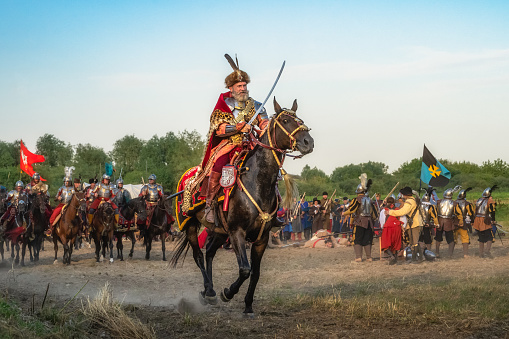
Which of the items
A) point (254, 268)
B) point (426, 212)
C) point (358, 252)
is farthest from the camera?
point (426, 212)

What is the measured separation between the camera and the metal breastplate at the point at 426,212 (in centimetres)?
1881

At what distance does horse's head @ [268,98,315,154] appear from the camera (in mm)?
8164

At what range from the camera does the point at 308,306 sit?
9688 mm

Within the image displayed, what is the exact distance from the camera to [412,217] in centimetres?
1780

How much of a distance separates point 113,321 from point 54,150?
81.5 meters

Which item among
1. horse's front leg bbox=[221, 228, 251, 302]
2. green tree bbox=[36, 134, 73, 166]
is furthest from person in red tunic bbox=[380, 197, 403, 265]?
green tree bbox=[36, 134, 73, 166]

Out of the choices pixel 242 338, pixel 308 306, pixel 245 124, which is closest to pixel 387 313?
pixel 308 306

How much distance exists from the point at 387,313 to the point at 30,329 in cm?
470

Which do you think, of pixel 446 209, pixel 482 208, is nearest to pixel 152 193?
pixel 446 209

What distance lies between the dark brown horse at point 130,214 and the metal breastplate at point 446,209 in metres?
9.25

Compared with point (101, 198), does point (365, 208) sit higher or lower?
lower

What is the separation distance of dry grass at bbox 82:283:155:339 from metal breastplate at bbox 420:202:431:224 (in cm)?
1259

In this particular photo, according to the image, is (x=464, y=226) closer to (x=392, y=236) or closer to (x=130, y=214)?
(x=392, y=236)

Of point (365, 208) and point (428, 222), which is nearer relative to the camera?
point (365, 208)
